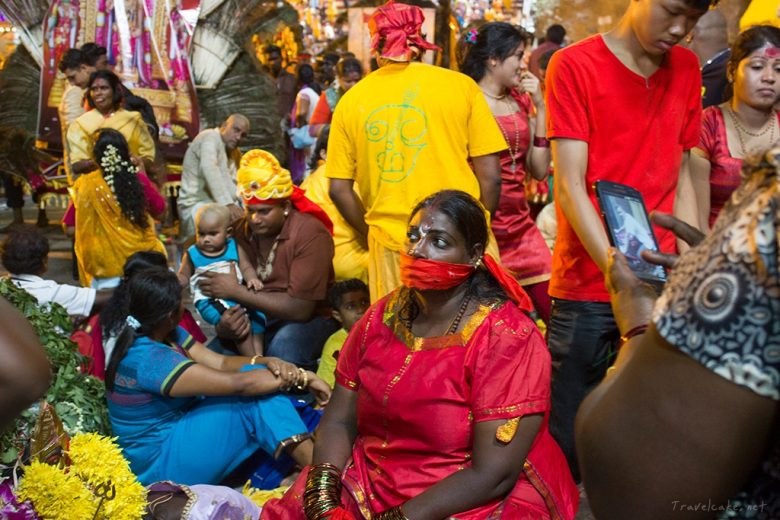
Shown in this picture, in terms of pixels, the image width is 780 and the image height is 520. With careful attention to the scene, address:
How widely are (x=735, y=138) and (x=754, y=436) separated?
2840mm

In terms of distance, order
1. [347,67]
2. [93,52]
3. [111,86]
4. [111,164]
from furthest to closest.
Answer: [93,52] < [347,67] < [111,86] < [111,164]

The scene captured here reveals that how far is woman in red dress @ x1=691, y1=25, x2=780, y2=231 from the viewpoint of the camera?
12.1 feet

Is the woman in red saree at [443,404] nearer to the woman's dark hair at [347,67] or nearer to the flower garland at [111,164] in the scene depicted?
the flower garland at [111,164]

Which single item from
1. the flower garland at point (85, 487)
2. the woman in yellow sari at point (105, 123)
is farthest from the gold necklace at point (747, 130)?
the woman in yellow sari at point (105, 123)

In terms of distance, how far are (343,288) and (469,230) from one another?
209 cm

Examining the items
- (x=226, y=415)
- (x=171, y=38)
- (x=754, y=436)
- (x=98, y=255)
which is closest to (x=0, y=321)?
(x=754, y=436)

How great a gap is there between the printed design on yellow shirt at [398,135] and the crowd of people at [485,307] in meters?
0.01

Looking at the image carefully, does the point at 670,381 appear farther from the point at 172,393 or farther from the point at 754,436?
the point at 172,393

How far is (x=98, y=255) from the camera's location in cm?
626

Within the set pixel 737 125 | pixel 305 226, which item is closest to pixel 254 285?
pixel 305 226

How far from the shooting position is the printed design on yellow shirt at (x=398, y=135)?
404 cm

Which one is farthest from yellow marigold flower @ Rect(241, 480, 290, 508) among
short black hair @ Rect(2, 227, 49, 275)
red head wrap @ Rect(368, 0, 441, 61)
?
red head wrap @ Rect(368, 0, 441, 61)

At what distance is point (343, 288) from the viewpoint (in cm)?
500

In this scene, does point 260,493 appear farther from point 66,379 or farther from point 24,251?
point 24,251
